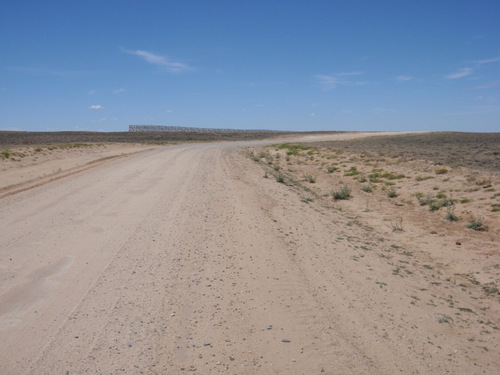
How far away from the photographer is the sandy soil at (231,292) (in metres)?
4.23

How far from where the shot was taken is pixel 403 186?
59.2 feet

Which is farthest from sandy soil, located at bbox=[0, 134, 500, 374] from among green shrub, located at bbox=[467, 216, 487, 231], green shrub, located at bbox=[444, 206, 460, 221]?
green shrub, located at bbox=[444, 206, 460, 221]

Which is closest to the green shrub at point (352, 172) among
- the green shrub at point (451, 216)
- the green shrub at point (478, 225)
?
the green shrub at point (451, 216)

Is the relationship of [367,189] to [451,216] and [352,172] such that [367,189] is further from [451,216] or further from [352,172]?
[451,216]

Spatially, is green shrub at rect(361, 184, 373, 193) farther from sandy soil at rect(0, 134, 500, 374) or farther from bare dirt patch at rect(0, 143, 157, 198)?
bare dirt patch at rect(0, 143, 157, 198)

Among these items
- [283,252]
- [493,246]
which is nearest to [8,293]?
[283,252]

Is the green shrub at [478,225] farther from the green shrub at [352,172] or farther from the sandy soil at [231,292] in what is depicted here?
the green shrub at [352,172]

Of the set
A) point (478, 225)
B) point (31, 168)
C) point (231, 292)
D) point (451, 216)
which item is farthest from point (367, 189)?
point (31, 168)

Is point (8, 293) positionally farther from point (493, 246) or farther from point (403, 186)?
point (403, 186)

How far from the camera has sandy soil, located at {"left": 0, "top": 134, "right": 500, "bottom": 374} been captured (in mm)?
4227

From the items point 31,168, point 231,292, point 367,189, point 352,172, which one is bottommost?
point 367,189

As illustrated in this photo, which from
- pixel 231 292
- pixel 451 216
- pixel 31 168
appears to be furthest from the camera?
pixel 31 168

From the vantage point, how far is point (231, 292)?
5672mm

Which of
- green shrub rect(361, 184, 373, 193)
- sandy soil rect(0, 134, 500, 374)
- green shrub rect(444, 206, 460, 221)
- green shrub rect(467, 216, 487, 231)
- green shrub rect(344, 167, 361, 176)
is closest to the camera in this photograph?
sandy soil rect(0, 134, 500, 374)
